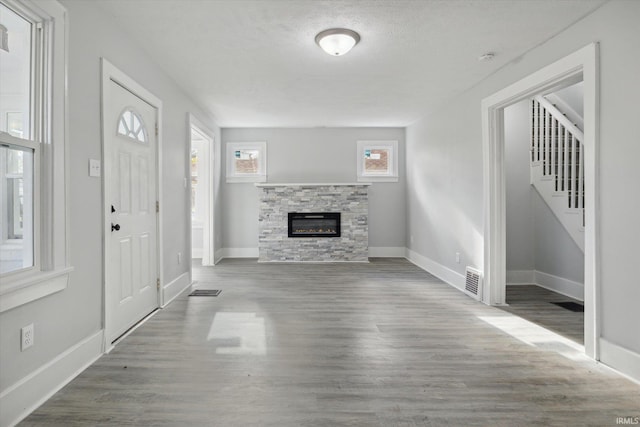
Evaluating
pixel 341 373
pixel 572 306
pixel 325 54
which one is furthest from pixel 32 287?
pixel 572 306

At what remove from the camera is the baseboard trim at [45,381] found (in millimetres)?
1683

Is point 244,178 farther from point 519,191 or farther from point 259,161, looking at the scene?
point 519,191

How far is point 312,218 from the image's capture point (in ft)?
21.3

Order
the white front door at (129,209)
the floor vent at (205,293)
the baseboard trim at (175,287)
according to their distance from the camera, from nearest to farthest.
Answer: the white front door at (129,209), the baseboard trim at (175,287), the floor vent at (205,293)

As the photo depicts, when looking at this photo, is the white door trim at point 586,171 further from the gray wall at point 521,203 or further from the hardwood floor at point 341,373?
the gray wall at point 521,203

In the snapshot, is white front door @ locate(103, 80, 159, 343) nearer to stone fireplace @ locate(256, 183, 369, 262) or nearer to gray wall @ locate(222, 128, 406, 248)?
stone fireplace @ locate(256, 183, 369, 262)

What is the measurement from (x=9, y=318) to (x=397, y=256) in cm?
602

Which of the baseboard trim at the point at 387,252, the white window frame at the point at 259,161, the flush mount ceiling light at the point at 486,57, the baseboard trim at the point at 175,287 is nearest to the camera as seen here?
the flush mount ceiling light at the point at 486,57

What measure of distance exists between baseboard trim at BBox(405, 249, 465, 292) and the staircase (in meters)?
1.40

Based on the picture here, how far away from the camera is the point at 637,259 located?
2.12m

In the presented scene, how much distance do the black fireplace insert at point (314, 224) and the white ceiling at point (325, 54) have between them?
2340mm

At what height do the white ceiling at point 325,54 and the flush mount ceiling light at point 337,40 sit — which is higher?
the white ceiling at point 325,54

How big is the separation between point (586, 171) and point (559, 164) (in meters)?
2.01

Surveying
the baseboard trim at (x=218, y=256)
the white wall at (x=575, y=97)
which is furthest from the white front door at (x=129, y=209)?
the white wall at (x=575, y=97)
